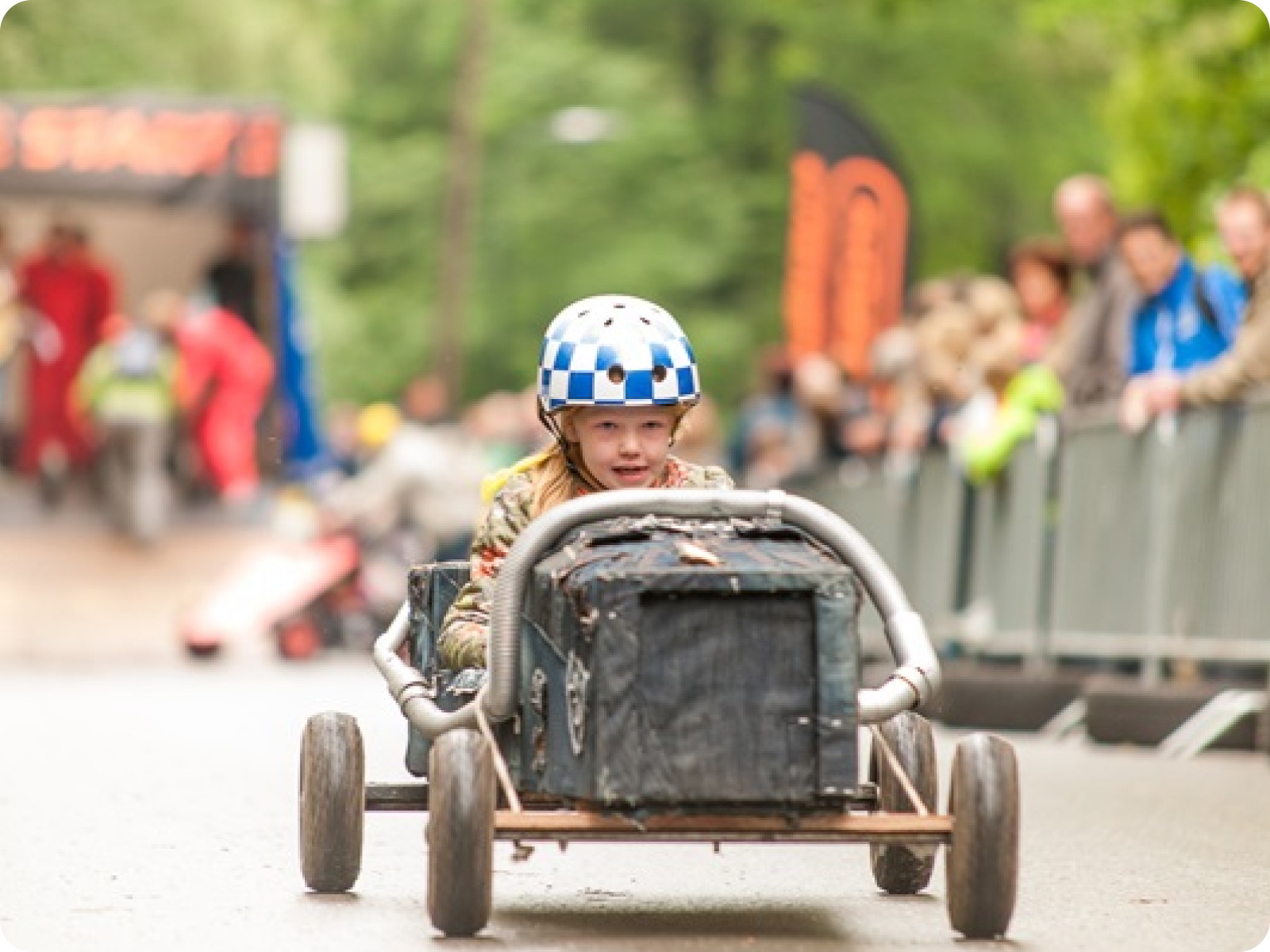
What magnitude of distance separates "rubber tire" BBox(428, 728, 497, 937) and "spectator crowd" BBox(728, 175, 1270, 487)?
26.0ft

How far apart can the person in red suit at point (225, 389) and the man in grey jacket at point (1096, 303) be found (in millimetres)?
14287

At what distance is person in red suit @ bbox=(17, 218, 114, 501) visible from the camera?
3112 centimetres

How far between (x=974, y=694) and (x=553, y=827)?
10.0m

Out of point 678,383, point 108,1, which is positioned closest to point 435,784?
point 678,383

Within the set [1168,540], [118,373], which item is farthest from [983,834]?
[118,373]

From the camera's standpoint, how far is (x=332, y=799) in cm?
840

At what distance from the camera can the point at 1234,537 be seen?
49.8ft

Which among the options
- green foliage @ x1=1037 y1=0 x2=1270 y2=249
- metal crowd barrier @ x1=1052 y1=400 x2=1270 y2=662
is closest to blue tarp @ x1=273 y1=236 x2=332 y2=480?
green foliage @ x1=1037 y1=0 x2=1270 y2=249

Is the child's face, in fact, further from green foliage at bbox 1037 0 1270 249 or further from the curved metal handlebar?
green foliage at bbox 1037 0 1270 249

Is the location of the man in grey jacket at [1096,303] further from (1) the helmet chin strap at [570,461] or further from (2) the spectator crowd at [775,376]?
(1) the helmet chin strap at [570,461]

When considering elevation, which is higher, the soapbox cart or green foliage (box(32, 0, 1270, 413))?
green foliage (box(32, 0, 1270, 413))

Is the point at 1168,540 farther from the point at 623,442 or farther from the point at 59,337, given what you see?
the point at 59,337

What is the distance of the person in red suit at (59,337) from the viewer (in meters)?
31.1

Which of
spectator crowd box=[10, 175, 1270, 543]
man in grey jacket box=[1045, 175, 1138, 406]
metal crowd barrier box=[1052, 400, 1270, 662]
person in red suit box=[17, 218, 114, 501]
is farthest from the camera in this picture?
person in red suit box=[17, 218, 114, 501]
